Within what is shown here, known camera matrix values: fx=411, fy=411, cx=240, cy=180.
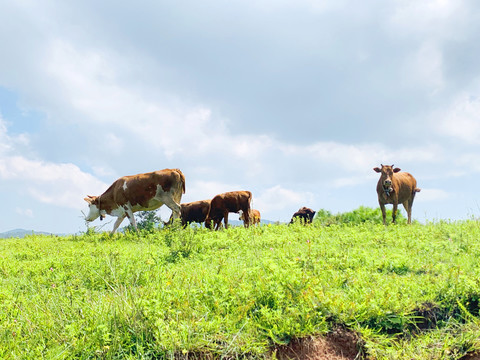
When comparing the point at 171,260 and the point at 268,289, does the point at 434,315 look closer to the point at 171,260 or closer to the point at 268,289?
the point at 268,289

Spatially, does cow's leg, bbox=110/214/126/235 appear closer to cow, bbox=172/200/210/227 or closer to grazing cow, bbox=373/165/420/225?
cow, bbox=172/200/210/227

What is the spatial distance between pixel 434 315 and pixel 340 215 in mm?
20747

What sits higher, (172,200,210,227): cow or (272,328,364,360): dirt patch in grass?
(172,200,210,227): cow

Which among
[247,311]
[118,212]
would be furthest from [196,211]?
[247,311]

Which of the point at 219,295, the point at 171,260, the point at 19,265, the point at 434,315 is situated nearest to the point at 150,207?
the point at 19,265

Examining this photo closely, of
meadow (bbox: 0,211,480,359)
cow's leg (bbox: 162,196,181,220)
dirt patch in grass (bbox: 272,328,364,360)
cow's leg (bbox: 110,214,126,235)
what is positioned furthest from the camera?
cow's leg (bbox: 110,214,126,235)

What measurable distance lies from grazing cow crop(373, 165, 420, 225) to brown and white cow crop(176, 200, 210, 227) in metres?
8.62

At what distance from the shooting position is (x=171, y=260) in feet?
25.4

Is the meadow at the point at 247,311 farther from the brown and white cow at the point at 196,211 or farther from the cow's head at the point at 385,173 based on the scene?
the brown and white cow at the point at 196,211

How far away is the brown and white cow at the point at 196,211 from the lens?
21.2m

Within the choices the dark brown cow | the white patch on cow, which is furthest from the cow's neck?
the white patch on cow

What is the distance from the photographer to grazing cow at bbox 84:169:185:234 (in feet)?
52.2

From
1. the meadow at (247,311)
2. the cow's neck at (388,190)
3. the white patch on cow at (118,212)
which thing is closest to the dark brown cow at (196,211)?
the white patch on cow at (118,212)

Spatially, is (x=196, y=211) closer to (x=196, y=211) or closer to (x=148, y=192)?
(x=196, y=211)
